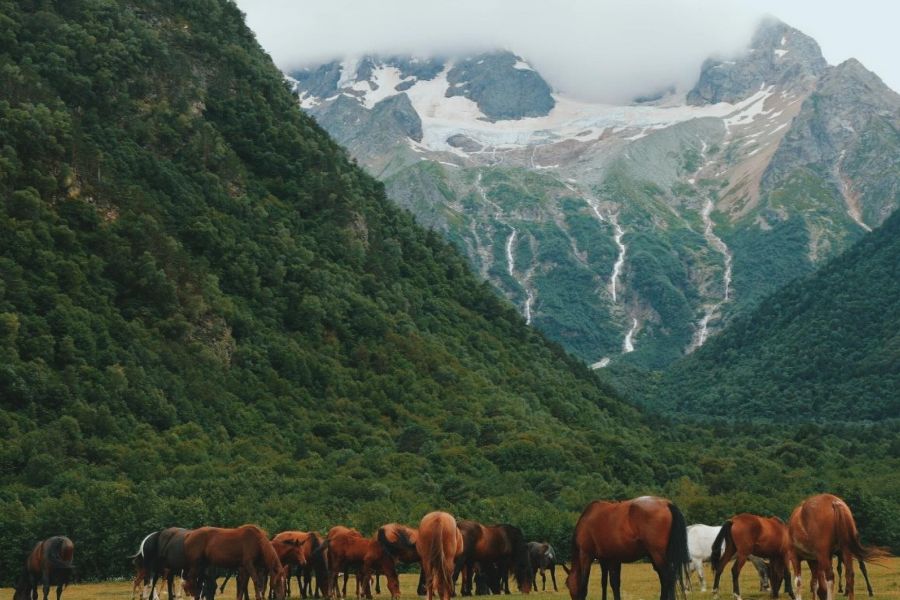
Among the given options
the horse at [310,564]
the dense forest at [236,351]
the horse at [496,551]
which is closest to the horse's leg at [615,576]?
the horse at [496,551]

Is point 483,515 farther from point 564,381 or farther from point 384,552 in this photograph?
point 564,381

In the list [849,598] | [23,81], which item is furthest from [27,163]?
[849,598]

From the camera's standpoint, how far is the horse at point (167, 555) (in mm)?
42219

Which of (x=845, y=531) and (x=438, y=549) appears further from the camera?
(x=438, y=549)

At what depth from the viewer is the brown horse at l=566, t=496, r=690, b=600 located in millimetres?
30562

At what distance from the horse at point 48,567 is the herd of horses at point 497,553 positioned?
0.16 feet

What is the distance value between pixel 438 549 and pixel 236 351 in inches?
4040

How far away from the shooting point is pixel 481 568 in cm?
4850

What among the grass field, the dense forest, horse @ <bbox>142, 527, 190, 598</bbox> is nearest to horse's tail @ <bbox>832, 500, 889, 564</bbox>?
the grass field

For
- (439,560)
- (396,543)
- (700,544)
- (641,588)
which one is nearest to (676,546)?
(439,560)

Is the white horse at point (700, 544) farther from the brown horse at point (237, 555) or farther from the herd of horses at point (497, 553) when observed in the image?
the brown horse at point (237, 555)

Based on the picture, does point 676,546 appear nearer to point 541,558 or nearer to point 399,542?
point 399,542

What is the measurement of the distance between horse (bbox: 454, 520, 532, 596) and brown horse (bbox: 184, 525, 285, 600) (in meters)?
7.99

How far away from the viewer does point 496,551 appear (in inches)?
1861
